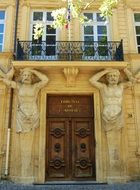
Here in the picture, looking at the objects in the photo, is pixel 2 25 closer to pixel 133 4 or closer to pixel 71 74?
pixel 71 74

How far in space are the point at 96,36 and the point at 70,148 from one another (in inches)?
176

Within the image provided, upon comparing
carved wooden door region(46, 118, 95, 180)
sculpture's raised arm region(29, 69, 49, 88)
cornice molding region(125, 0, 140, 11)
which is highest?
cornice molding region(125, 0, 140, 11)

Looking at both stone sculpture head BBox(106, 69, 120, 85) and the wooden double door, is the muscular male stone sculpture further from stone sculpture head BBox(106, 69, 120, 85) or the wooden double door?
the wooden double door

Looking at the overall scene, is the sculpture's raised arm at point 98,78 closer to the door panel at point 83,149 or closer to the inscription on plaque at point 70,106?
the inscription on plaque at point 70,106

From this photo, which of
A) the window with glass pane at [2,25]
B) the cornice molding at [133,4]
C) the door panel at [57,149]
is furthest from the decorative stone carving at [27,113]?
the cornice molding at [133,4]

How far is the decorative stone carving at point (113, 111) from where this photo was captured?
34.9 feet

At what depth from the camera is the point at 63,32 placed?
12.6 metres

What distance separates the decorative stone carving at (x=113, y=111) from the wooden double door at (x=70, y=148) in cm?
66

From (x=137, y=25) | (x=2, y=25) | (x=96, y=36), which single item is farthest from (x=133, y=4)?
(x=2, y=25)

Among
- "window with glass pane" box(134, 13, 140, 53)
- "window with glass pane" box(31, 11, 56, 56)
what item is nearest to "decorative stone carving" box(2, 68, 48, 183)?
"window with glass pane" box(31, 11, 56, 56)

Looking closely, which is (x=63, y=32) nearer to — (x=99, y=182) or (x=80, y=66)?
(x=80, y=66)

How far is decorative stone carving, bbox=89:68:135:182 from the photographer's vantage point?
1062 centimetres

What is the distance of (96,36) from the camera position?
12734mm

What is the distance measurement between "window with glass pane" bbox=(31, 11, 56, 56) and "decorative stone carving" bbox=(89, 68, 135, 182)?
212cm
